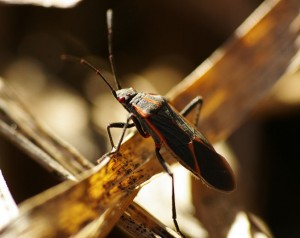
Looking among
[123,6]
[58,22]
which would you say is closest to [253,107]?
[123,6]

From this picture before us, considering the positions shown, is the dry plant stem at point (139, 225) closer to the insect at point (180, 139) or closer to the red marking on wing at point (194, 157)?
the insect at point (180, 139)

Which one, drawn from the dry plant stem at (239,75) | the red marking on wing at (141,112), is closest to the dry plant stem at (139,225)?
the dry plant stem at (239,75)

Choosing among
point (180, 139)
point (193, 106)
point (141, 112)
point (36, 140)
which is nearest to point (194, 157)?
point (180, 139)

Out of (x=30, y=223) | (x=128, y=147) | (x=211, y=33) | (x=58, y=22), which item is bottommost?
(x=30, y=223)

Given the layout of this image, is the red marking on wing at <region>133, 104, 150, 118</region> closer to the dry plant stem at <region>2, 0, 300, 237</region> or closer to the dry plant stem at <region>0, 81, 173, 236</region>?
the dry plant stem at <region>2, 0, 300, 237</region>

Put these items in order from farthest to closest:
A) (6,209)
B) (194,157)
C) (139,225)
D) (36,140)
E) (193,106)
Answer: (193,106)
(194,157)
(36,140)
(139,225)
(6,209)

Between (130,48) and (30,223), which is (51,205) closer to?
(30,223)

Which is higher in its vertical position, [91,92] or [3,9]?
[3,9]

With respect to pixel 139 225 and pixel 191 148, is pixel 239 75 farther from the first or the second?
pixel 139 225
